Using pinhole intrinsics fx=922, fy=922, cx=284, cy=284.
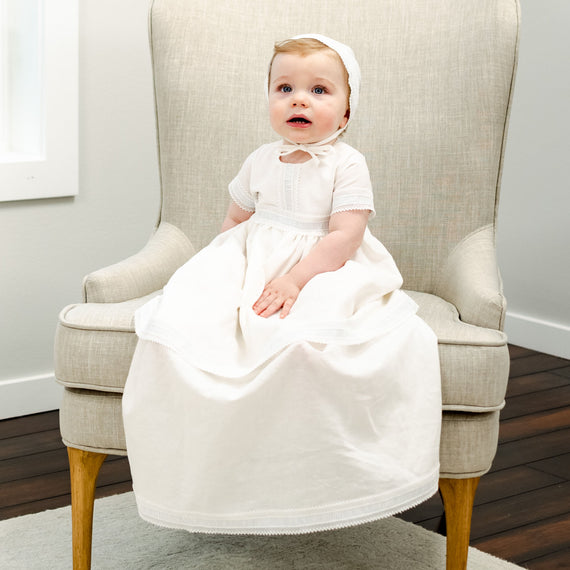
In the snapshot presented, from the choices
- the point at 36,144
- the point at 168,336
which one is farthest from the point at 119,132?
the point at 168,336

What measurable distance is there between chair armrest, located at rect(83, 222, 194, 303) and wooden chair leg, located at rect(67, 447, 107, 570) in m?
0.27

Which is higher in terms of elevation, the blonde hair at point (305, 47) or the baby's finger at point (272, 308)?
the blonde hair at point (305, 47)

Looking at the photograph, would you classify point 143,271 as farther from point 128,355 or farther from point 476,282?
point 476,282

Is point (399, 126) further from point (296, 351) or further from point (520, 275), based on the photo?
point (520, 275)

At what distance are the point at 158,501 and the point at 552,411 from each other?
146 cm

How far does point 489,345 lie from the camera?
4.55 feet

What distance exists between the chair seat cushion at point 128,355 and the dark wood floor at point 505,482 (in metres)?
0.47

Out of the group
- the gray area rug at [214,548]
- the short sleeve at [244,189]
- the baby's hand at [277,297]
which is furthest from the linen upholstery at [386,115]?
the gray area rug at [214,548]

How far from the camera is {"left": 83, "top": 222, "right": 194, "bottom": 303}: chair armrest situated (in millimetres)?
1577

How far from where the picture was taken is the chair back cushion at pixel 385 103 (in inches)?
71.6

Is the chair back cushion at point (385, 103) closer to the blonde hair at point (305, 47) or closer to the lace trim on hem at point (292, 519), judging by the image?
the blonde hair at point (305, 47)

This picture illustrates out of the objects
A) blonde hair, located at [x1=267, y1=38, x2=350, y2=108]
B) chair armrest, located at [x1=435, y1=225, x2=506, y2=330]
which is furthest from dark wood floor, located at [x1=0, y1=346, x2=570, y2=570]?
blonde hair, located at [x1=267, y1=38, x2=350, y2=108]

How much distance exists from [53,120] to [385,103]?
831mm

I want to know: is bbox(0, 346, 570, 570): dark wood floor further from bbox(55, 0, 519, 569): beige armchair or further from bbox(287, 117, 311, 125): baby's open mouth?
bbox(287, 117, 311, 125): baby's open mouth
